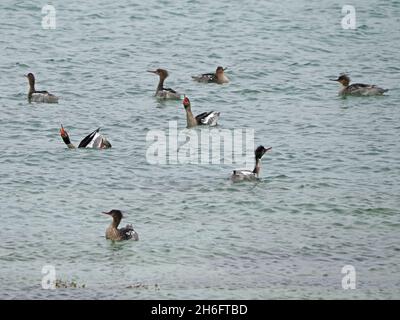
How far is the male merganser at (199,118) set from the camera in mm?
29422

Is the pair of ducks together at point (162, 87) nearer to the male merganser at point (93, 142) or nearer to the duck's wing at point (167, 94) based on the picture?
the duck's wing at point (167, 94)

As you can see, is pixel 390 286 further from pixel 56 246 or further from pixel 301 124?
pixel 301 124

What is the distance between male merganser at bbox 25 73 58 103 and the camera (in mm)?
31203

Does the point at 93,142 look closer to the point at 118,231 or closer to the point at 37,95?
the point at 37,95

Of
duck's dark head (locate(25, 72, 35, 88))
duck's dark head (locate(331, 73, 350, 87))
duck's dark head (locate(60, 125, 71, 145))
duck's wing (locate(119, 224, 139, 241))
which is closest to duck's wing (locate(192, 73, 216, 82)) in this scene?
duck's dark head (locate(331, 73, 350, 87))

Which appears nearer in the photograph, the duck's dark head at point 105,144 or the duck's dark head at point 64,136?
the duck's dark head at point 64,136

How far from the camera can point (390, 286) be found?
63.7ft

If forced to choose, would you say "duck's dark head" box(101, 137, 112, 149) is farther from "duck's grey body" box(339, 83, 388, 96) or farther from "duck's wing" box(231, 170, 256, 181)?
"duck's grey body" box(339, 83, 388, 96)

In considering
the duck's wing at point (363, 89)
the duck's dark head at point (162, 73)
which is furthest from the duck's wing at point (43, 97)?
the duck's wing at point (363, 89)

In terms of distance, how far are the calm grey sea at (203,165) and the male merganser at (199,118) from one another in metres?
0.42

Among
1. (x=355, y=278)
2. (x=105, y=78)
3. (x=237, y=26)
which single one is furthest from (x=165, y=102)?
(x=355, y=278)

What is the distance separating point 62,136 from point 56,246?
20.8ft

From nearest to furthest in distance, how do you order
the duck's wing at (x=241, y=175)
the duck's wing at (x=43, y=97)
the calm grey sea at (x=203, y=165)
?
the calm grey sea at (x=203, y=165)
the duck's wing at (x=241, y=175)
the duck's wing at (x=43, y=97)
